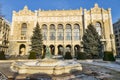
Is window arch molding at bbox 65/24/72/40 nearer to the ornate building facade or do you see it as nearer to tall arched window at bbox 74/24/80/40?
the ornate building facade

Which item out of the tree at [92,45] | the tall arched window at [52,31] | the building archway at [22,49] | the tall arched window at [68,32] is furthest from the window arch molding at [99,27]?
the building archway at [22,49]

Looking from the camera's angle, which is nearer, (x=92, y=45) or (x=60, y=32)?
(x=92, y=45)

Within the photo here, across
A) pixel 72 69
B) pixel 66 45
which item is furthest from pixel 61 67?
pixel 66 45

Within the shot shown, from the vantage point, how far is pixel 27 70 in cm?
897

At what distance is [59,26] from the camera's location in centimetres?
4138

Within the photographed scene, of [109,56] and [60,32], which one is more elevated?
[60,32]

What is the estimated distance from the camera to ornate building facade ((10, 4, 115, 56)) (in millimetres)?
39750

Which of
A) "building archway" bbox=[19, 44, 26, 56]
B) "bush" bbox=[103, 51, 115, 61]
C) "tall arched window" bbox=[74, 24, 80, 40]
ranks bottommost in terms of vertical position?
"bush" bbox=[103, 51, 115, 61]

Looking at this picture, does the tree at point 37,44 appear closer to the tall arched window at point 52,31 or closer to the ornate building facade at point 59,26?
the ornate building facade at point 59,26

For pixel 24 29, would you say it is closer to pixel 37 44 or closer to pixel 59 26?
pixel 59 26

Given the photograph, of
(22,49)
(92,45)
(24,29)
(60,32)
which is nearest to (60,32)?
(60,32)

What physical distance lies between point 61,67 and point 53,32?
3237 centimetres

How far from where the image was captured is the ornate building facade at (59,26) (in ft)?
130

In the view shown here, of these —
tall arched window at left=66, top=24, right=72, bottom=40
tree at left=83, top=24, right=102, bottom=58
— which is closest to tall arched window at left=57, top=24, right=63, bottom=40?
tall arched window at left=66, top=24, right=72, bottom=40
